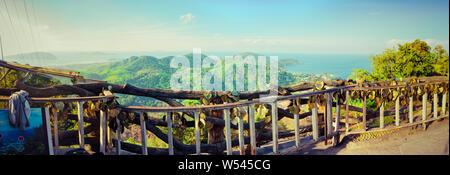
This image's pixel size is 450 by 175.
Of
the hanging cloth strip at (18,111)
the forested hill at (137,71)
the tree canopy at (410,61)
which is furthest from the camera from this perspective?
the forested hill at (137,71)

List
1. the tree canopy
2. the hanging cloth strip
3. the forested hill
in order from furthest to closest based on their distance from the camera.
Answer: the forested hill < the tree canopy < the hanging cloth strip

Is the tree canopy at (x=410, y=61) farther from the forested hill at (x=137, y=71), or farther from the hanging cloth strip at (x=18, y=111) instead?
the forested hill at (x=137, y=71)

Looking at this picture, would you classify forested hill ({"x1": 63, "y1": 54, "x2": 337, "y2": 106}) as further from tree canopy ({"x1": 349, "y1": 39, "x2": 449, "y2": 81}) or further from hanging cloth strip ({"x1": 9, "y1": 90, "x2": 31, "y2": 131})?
hanging cloth strip ({"x1": 9, "y1": 90, "x2": 31, "y2": 131})

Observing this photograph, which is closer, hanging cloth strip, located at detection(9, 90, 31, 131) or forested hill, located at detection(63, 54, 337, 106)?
hanging cloth strip, located at detection(9, 90, 31, 131)

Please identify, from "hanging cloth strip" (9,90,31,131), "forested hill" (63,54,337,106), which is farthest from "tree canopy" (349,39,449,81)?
"forested hill" (63,54,337,106)

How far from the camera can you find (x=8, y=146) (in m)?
3.44

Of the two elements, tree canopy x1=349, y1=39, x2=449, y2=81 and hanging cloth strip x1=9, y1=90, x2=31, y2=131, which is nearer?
hanging cloth strip x1=9, y1=90, x2=31, y2=131

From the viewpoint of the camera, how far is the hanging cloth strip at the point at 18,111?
11.0ft

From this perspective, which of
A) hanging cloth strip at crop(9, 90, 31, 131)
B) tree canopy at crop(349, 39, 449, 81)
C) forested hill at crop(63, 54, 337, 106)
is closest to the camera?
hanging cloth strip at crop(9, 90, 31, 131)

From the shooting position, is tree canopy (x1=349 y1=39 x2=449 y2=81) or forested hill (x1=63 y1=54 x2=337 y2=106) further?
forested hill (x1=63 y1=54 x2=337 y2=106)

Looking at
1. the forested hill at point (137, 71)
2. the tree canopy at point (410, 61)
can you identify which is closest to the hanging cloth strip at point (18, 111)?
the tree canopy at point (410, 61)

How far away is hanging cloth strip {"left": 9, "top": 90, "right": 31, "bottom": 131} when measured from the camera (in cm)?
334

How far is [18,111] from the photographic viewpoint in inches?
132
